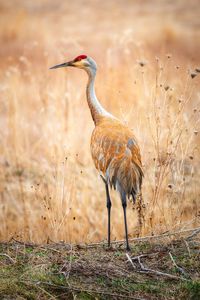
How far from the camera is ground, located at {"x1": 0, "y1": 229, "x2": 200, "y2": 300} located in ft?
17.0

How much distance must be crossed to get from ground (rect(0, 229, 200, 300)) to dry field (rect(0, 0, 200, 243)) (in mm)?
879

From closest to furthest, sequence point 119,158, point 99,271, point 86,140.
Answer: point 99,271
point 119,158
point 86,140

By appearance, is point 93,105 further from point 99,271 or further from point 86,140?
point 86,140

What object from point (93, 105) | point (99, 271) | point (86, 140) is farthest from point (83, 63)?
point (86, 140)

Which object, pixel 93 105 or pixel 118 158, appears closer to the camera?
pixel 118 158

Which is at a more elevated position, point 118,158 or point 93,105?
point 93,105

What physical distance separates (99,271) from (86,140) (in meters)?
5.08

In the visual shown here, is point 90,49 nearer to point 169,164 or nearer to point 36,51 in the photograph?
point 36,51

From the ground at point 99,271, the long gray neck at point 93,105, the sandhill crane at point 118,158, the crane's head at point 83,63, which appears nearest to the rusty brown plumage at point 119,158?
the sandhill crane at point 118,158

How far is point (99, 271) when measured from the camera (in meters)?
5.48

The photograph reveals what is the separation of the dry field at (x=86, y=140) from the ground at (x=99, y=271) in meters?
0.88

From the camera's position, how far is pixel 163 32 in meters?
19.4

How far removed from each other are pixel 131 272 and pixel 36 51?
1286 cm

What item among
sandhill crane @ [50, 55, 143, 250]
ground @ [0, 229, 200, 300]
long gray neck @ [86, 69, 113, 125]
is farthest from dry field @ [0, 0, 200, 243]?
ground @ [0, 229, 200, 300]
